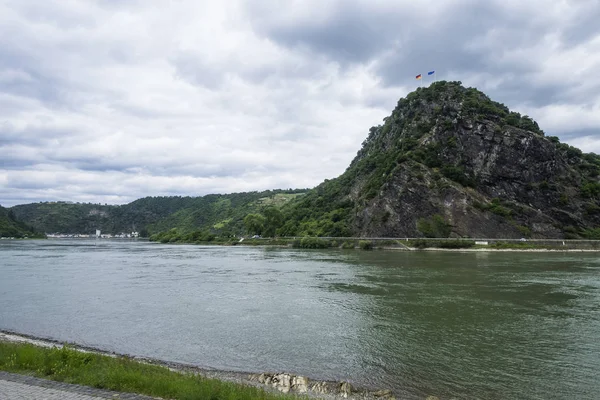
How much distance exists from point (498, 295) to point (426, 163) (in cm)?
9458

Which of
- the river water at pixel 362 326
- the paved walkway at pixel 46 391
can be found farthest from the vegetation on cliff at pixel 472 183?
the paved walkway at pixel 46 391

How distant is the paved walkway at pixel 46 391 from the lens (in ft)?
29.7

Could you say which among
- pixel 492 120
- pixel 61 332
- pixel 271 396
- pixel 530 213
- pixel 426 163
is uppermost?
pixel 492 120

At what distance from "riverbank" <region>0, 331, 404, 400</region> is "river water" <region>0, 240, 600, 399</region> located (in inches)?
54.5

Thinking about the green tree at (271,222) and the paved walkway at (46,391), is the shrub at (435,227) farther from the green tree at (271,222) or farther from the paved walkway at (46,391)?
the paved walkway at (46,391)

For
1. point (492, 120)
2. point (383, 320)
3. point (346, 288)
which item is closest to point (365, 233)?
point (492, 120)

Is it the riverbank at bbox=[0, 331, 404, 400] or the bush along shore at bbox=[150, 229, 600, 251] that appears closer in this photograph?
the riverbank at bbox=[0, 331, 404, 400]

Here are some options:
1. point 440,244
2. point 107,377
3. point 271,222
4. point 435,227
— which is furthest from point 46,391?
point 271,222

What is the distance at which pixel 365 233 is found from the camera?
377 feet

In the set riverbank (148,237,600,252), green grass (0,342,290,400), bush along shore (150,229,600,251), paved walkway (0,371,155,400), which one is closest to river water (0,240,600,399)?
green grass (0,342,290,400)

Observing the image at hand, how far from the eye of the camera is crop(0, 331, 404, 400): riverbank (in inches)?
390

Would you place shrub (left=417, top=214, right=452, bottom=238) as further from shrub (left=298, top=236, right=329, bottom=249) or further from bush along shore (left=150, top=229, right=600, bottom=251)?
shrub (left=298, top=236, right=329, bottom=249)

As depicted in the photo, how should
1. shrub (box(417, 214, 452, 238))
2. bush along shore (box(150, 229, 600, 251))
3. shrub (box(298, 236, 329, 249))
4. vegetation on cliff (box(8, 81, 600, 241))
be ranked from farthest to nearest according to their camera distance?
1. shrub (box(298, 236, 329, 249))
2. vegetation on cliff (box(8, 81, 600, 241))
3. shrub (box(417, 214, 452, 238))
4. bush along shore (box(150, 229, 600, 251))

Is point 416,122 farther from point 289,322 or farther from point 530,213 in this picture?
point 289,322
